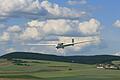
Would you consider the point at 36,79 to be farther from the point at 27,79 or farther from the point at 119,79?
the point at 119,79

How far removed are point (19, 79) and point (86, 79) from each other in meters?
23.9

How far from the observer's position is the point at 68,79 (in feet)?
547

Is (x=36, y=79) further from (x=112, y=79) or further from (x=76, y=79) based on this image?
(x=112, y=79)

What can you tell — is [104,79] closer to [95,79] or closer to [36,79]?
[95,79]

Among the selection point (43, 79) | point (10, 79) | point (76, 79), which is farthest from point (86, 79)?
point (10, 79)

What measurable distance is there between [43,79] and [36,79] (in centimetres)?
254

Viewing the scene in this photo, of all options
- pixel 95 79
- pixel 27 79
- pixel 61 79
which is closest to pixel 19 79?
pixel 27 79

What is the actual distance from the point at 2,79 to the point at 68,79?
23.5 m

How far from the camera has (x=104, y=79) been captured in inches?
6604

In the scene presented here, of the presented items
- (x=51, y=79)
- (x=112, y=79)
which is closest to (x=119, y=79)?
(x=112, y=79)

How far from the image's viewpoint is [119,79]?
557 feet

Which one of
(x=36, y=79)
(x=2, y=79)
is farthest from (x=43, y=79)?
(x=2, y=79)

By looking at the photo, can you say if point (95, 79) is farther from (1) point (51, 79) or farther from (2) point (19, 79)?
(2) point (19, 79)

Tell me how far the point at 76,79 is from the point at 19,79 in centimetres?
2041
